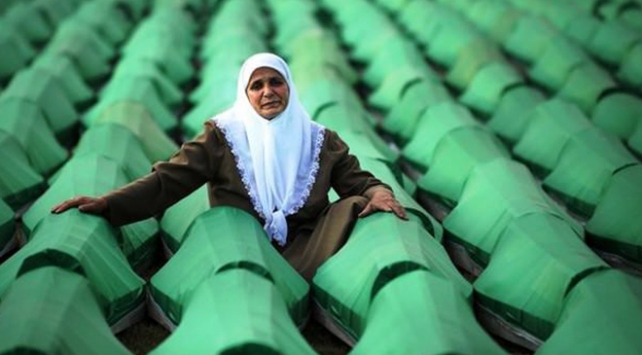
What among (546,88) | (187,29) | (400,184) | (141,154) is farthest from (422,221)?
(187,29)

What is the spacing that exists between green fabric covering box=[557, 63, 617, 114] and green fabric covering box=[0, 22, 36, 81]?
109 inches

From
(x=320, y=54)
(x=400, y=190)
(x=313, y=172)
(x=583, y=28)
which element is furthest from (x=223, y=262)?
(x=583, y=28)

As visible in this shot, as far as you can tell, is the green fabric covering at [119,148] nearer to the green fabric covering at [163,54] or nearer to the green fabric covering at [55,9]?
the green fabric covering at [163,54]

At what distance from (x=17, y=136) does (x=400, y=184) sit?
4.48ft

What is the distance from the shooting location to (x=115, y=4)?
6066 mm

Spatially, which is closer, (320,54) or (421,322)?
(421,322)

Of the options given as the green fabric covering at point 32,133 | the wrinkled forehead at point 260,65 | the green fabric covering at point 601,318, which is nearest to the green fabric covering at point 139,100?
the green fabric covering at point 32,133

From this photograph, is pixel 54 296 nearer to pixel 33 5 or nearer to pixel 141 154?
pixel 141 154

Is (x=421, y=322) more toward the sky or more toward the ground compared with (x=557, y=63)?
more toward the sky

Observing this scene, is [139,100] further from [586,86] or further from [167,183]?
[586,86]

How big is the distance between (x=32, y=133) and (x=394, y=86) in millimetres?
1675

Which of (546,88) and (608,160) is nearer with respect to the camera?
(608,160)

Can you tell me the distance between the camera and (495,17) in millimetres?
5504

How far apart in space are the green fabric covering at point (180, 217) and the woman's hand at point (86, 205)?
302 mm
